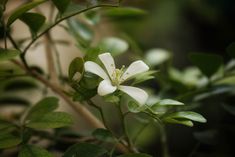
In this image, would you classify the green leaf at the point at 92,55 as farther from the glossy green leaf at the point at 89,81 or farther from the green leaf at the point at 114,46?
the green leaf at the point at 114,46

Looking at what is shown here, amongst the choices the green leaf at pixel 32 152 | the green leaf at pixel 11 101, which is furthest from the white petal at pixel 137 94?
the green leaf at pixel 11 101

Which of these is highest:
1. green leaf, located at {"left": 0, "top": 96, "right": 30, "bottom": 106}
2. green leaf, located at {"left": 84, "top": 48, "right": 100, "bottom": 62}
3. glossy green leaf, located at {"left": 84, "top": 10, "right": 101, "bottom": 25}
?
glossy green leaf, located at {"left": 84, "top": 10, "right": 101, "bottom": 25}

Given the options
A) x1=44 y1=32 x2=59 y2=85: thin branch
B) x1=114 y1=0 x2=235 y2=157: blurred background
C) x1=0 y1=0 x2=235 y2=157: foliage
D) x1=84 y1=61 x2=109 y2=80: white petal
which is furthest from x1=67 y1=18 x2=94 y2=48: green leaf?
x1=114 y1=0 x2=235 y2=157: blurred background

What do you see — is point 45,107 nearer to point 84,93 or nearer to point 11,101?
point 84,93

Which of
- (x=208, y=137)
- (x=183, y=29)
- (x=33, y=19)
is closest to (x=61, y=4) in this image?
(x=33, y=19)

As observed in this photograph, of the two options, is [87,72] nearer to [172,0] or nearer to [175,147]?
[175,147]

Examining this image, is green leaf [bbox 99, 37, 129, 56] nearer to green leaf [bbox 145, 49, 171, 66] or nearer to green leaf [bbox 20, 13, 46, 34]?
green leaf [bbox 20, 13, 46, 34]

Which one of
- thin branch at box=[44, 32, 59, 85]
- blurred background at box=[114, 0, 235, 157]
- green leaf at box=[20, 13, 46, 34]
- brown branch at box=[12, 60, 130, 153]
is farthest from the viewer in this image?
blurred background at box=[114, 0, 235, 157]
